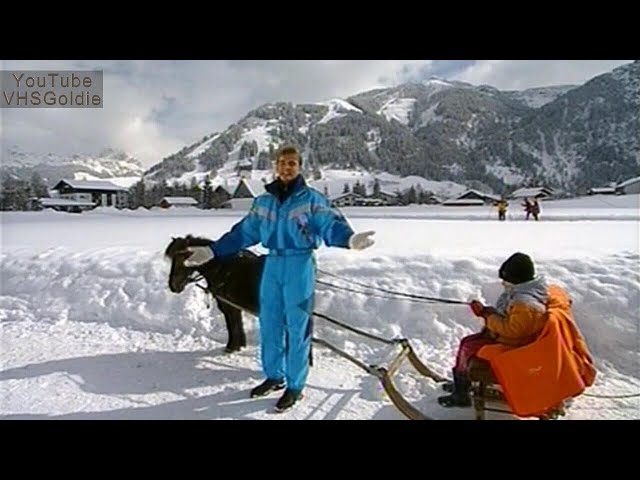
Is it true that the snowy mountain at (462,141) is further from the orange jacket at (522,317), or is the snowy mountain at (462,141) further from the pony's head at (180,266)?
the orange jacket at (522,317)

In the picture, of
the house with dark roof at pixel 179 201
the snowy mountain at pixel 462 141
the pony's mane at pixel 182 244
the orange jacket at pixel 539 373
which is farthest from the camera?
the snowy mountain at pixel 462 141

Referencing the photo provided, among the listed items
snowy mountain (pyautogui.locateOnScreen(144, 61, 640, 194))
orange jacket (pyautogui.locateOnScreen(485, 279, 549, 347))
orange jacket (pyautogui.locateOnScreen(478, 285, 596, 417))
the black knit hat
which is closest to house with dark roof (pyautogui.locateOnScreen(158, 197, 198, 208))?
snowy mountain (pyautogui.locateOnScreen(144, 61, 640, 194))

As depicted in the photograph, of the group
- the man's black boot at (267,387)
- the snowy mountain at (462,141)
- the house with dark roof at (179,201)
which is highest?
the snowy mountain at (462,141)

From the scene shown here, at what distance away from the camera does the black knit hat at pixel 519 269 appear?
3.12 meters

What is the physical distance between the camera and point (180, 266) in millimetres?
4297

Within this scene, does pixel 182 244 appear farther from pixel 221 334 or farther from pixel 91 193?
pixel 91 193

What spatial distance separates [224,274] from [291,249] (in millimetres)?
1107

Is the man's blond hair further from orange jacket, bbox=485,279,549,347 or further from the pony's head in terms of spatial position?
orange jacket, bbox=485,279,549,347

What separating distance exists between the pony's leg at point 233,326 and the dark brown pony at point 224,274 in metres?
0.10

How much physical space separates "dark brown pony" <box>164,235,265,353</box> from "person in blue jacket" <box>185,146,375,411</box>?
0.65 m

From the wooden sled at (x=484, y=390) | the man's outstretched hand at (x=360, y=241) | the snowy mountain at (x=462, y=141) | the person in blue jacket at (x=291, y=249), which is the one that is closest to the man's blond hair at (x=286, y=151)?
the person in blue jacket at (x=291, y=249)

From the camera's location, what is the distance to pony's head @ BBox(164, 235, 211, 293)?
4293 mm
